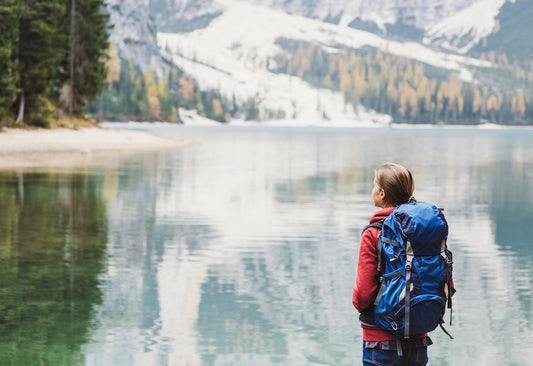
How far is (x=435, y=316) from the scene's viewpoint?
17.8 feet

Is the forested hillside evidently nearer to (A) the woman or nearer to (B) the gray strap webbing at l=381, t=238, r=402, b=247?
(A) the woman

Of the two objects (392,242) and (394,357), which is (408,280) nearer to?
(392,242)

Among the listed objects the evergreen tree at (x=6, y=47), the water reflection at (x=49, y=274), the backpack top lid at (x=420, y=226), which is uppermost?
the evergreen tree at (x=6, y=47)

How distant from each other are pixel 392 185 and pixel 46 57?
64.6m

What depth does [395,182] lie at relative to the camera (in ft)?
18.2

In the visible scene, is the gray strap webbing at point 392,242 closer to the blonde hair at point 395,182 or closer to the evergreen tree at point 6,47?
the blonde hair at point 395,182

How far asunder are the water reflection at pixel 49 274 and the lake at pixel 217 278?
0.03m

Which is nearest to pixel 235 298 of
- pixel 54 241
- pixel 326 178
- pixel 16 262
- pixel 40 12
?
pixel 16 262

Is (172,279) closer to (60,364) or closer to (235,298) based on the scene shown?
(235,298)

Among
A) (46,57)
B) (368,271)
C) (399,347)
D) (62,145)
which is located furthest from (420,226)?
(46,57)

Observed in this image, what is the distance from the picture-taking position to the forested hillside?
192 ft

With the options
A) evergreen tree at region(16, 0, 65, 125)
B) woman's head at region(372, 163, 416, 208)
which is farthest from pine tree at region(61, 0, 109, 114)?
woman's head at region(372, 163, 416, 208)

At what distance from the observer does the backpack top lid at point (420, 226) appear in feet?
17.2

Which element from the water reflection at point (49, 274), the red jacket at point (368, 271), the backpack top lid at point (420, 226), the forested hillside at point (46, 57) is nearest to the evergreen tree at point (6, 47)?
the forested hillside at point (46, 57)
